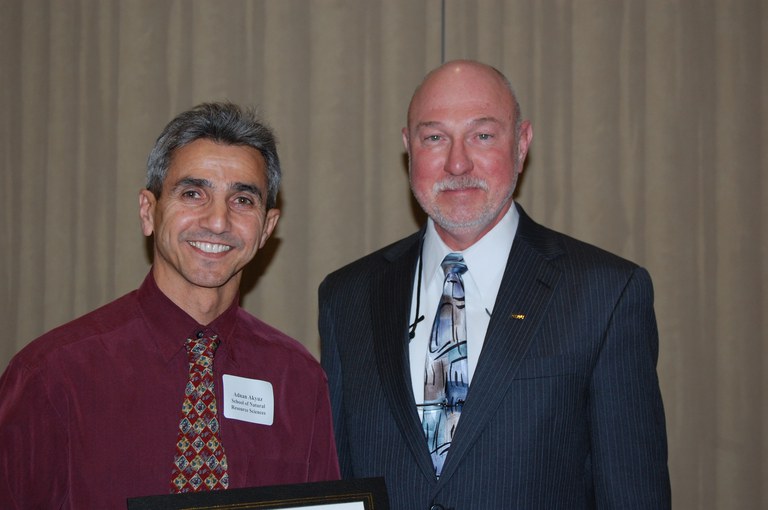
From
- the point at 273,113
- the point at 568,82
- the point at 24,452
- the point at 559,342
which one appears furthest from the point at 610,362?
the point at 273,113

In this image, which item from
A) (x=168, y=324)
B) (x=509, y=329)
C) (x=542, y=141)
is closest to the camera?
(x=168, y=324)

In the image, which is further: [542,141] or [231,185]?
[542,141]

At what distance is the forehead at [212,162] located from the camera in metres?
2.11

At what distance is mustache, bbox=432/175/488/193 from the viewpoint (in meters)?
2.42

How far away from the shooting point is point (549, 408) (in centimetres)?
224

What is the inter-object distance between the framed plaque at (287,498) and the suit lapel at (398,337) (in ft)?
1.28

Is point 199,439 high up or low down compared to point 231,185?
down

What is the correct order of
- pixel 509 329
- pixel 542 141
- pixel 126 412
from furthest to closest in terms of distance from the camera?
1. pixel 542 141
2. pixel 509 329
3. pixel 126 412

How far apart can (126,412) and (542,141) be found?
2.42 metres

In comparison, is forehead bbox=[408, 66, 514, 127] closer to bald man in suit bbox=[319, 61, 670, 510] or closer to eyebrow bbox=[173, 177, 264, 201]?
bald man in suit bbox=[319, 61, 670, 510]

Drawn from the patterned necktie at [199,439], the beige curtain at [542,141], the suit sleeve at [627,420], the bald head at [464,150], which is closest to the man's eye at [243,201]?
the patterned necktie at [199,439]

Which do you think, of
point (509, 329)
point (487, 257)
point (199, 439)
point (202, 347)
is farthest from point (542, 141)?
point (199, 439)

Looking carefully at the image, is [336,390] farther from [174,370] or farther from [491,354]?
[174,370]

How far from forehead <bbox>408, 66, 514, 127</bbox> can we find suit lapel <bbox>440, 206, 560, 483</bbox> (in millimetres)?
406
